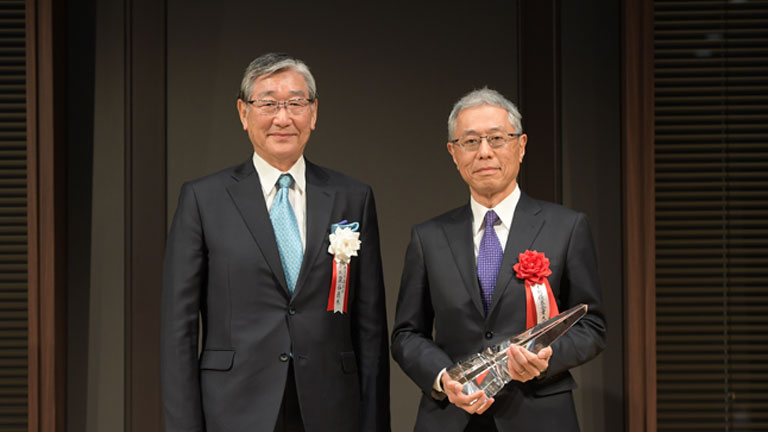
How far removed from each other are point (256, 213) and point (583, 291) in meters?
1.05

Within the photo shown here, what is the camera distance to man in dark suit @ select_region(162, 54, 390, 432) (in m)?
2.16

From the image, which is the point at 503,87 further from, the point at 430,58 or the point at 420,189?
the point at 420,189

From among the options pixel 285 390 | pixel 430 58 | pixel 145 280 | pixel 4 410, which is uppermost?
pixel 430 58

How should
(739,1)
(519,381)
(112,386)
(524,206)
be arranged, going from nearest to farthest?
(519,381), (524,206), (739,1), (112,386)

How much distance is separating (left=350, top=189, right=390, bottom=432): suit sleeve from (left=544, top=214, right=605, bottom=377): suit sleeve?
0.60m

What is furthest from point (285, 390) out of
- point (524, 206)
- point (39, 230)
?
point (39, 230)

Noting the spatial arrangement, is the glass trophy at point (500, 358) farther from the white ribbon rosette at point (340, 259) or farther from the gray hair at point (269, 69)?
the gray hair at point (269, 69)

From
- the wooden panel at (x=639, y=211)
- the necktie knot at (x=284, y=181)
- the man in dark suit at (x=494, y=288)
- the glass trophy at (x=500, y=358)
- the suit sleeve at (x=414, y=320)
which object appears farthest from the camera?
the wooden panel at (x=639, y=211)

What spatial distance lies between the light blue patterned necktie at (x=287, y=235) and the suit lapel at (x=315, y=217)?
36 mm

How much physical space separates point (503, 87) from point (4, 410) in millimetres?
2691

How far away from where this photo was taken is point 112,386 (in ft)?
10.8

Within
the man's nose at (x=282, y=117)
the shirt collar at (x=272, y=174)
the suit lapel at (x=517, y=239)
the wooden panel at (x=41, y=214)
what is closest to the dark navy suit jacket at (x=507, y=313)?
the suit lapel at (x=517, y=239)

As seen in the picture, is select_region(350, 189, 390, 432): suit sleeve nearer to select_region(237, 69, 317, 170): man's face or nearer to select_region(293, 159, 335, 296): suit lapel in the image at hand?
select_region(293, 159, 335, 296): suit lapel

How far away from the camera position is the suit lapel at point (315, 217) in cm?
221
